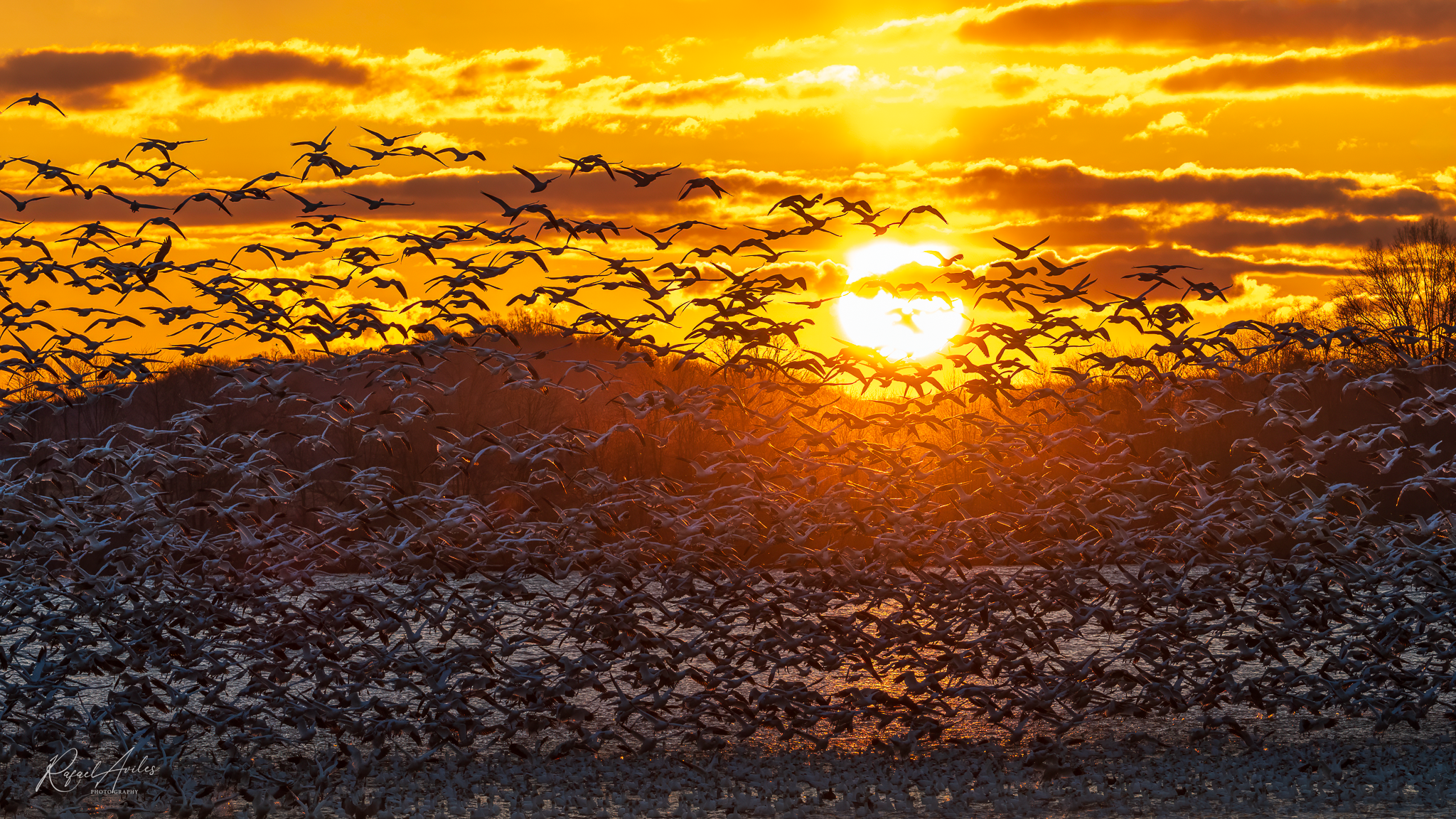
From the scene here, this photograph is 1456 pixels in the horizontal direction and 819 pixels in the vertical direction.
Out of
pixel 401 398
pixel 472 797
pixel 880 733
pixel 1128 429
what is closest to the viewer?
pixel 472 797

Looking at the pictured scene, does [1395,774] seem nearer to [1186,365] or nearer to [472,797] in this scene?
[1186,365]

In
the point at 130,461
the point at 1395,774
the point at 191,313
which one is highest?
the point at 191,313

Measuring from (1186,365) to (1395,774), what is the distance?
2560mm

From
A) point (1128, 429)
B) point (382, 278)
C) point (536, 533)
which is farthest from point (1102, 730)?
point (1128, 429)

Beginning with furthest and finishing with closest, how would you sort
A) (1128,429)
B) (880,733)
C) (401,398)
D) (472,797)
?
(1128,429) → (880,733) → (401,398) → (472,797)

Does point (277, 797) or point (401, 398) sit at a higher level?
point (401, 398)

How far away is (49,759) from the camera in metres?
6.91

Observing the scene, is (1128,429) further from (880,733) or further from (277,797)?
(277,797)

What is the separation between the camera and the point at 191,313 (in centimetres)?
682

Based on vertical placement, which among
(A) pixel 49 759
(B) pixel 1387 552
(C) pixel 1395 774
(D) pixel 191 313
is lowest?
(C) pixel 1395 774

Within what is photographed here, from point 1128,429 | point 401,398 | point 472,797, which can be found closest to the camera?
point 472,797

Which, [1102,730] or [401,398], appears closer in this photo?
[401,398]

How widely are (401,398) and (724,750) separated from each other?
2.72 meters

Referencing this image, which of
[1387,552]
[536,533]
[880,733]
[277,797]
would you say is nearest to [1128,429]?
[1387,552]
